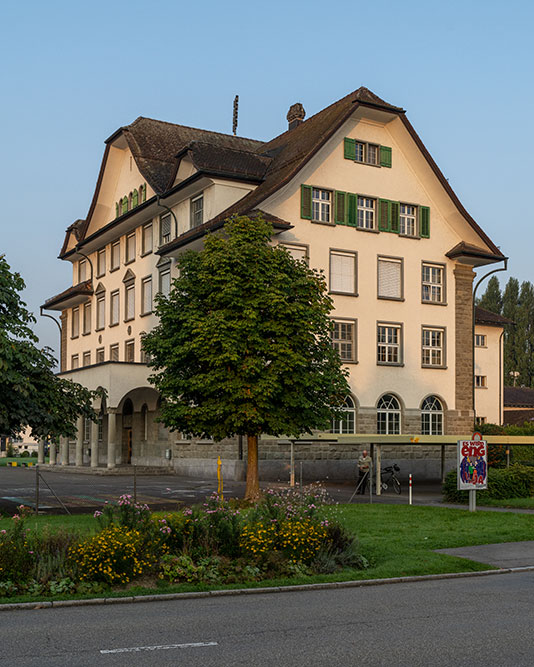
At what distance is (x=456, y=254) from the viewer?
45.7 m

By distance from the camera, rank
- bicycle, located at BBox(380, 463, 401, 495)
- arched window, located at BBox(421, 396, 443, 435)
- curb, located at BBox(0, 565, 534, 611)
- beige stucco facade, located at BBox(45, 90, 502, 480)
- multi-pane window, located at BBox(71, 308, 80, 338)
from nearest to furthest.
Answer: curb, located at BBox(0, 565, 534, 611)
bicycle, located at BBox(380, 463, 401, 495)
beige stucco facade, located at BBox(45, 90, 502, 480)
arched window, located at BBox(421, 396, 443, 435)
multi-pane window, located at BBox(71, 308, 80, 338)

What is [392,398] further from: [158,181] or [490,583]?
[490,583]

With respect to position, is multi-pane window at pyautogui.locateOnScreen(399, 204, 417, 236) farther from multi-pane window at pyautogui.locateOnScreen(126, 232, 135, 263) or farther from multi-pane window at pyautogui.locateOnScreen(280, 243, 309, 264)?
multi-pane window at pyautogui.locateOnScreen(126, 232, 135, 263)

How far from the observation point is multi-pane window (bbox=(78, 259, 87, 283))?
5998cm

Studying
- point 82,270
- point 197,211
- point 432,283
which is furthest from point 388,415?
point 82,270

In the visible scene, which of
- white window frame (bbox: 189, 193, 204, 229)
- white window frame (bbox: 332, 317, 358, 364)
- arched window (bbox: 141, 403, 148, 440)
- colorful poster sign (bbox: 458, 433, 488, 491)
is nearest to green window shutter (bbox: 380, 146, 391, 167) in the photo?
white window frame (bbox: 332, 317, 358, 364)

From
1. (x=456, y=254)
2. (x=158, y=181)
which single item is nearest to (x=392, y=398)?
(x=456, y=254)

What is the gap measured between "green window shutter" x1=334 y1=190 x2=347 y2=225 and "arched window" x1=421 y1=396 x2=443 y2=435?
9.85m

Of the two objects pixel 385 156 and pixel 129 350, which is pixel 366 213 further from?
pixel 129 350

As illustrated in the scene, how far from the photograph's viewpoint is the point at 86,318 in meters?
58.5

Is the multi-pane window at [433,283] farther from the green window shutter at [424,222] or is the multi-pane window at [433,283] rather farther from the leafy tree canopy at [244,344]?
the leafy tree canopy at [244,344]

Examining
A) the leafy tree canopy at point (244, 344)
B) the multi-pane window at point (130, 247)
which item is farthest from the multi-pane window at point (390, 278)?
the leafy tree canopy at point (244, 344)

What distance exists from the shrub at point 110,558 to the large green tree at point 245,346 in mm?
13257

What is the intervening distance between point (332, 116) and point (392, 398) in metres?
14.2
